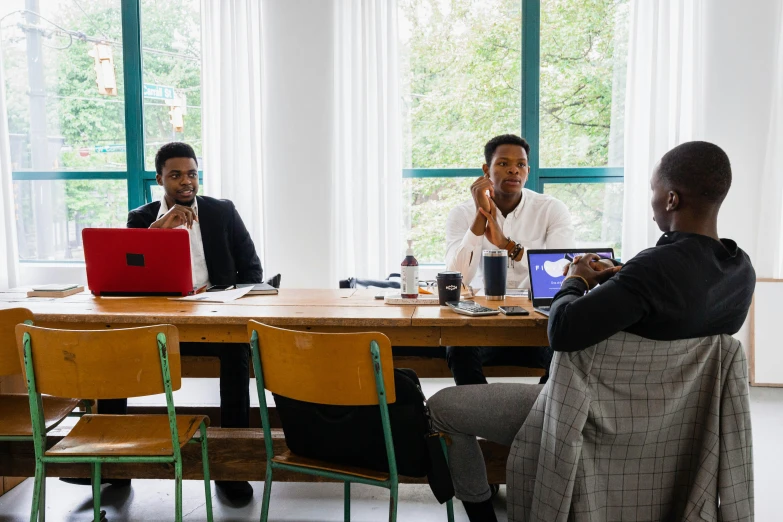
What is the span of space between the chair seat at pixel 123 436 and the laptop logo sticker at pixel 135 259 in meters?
0.63

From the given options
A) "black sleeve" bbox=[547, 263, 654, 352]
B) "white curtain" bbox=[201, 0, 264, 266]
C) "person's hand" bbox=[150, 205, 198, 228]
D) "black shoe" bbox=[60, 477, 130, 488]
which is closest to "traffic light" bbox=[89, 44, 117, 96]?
"white curtain" bbox=[201, 0, 264, 266]

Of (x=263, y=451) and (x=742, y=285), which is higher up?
(x=742, y=285)

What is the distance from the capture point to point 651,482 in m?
1.61

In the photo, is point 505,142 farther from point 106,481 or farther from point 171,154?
point 106,481

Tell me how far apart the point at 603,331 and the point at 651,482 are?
431 millimetres

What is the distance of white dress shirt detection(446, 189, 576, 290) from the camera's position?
291 centimetres

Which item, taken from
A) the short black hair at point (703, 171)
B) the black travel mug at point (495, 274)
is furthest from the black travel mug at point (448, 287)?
the short black hair at point (703, 171)

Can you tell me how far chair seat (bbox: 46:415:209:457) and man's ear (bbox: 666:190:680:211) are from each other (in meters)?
1.44

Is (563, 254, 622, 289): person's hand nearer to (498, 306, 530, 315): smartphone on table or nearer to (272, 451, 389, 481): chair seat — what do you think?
(498, 306, 530, 315): smartphone on table

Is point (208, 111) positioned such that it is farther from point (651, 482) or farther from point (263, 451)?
point (651, 482)

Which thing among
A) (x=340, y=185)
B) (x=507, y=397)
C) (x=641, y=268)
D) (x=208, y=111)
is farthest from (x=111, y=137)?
(x=641, y=268)

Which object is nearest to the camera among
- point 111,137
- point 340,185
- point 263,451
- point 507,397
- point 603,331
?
point 603,331

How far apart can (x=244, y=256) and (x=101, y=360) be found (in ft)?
5.09

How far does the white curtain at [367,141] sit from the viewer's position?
4301 mm
